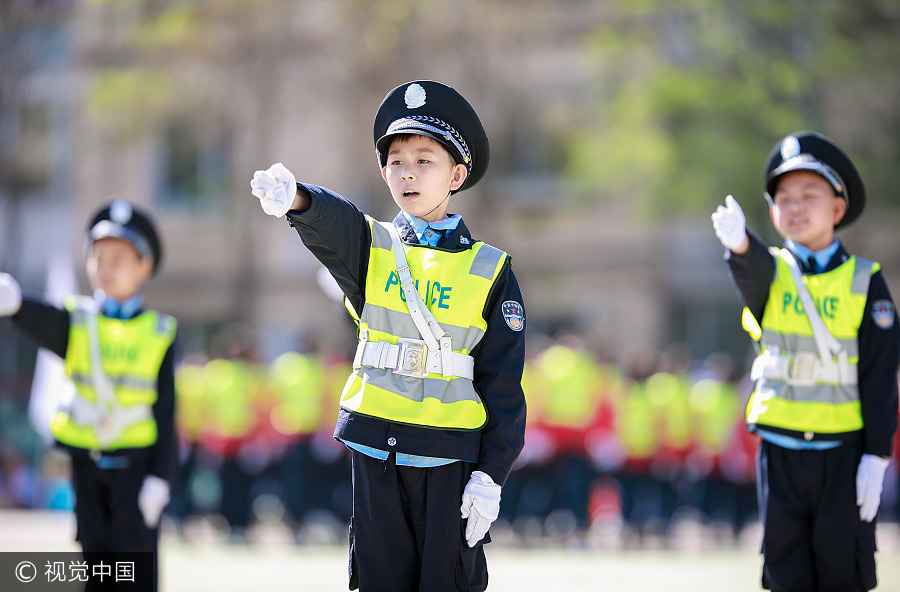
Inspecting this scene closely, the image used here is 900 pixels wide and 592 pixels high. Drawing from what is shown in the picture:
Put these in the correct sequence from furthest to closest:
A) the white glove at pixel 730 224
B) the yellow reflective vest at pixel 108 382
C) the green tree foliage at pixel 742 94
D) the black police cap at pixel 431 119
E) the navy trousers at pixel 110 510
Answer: the green tree foliage at pixel 742 94 → the yellow reflective vest at pixel 108 382 → the navy trousers at pixel 110 510 → the white glove at pixel 730 224 → the black police cap at pixel 431 119

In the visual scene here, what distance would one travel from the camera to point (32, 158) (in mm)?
25812

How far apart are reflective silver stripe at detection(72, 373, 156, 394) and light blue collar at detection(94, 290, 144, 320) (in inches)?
13.6

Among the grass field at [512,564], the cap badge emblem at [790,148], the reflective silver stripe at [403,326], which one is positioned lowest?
the grass field at [512,564]

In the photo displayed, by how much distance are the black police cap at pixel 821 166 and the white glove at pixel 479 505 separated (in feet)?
7.84

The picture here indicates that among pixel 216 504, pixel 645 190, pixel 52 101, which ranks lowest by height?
pixel 216 504

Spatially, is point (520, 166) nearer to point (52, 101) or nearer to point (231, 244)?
point (231, 244)

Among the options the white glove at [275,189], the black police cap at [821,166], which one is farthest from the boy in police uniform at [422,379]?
Answer: the black police cap at [821,166]

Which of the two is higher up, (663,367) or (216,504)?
(663,367)

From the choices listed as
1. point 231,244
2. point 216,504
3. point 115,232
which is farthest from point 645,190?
point 115,232

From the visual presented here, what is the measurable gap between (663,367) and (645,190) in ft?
15.7

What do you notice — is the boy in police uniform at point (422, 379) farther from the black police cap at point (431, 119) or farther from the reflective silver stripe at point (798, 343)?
the reflective silver stripe at point (798, 343)

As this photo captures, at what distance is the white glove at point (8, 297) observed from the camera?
5812 mm

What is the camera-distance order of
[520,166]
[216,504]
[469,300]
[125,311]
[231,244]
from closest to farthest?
1. [469,300]
2. [125,311]
3. [216,504]
4. [520,166]
5. [231,244]

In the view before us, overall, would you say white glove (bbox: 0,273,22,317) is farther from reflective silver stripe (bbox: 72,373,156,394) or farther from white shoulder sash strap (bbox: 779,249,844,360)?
white shoulder sash strap (bbox: 779,249,844,360)
